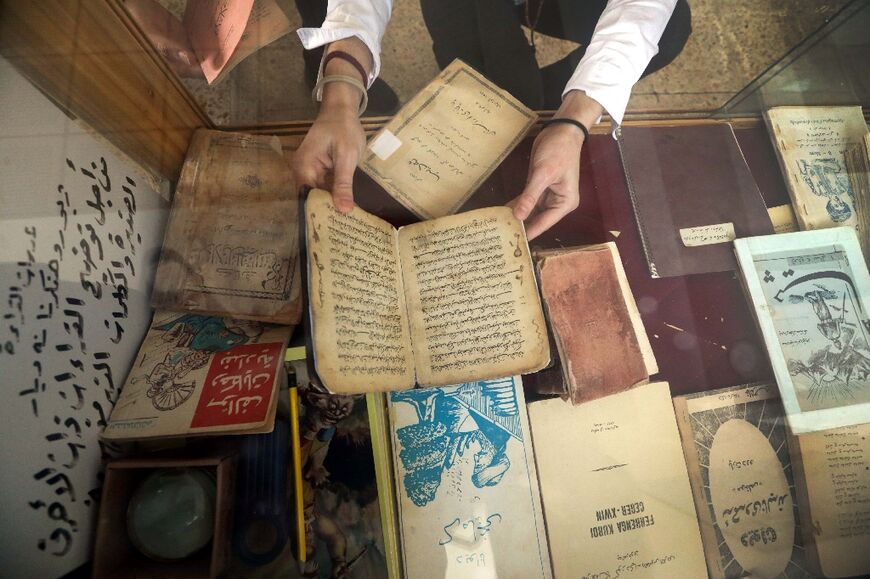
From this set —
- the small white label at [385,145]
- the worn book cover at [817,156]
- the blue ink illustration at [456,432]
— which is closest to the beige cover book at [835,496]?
the worn book cover at [817,156]

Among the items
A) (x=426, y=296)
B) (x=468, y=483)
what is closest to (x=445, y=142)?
(x=426, y=296)

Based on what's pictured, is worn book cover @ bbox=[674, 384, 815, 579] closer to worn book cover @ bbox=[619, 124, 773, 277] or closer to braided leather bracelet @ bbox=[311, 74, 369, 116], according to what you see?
worn book cover @ bbox=[619, 124, 773, 277]

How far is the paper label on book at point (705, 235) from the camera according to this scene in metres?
1.01

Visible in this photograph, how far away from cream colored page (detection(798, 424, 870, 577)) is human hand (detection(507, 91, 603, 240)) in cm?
70

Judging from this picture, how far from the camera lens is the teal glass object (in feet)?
2.16

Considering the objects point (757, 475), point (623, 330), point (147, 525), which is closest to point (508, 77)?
point (623, 330)

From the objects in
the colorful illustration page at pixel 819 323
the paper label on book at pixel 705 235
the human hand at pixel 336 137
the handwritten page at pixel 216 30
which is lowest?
the colorful illustration page at pixel 819 323

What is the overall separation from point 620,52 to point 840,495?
1038mm

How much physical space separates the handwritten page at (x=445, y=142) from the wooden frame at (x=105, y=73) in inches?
15.7

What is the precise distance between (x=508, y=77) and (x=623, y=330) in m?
0.71

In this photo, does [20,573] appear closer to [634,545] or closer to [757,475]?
[634,545]

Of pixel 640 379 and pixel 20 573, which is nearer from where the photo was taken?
pixel 20 573

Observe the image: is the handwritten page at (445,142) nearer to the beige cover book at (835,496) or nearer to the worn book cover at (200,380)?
the worn book cover at (200,380)

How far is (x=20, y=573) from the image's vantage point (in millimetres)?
549
